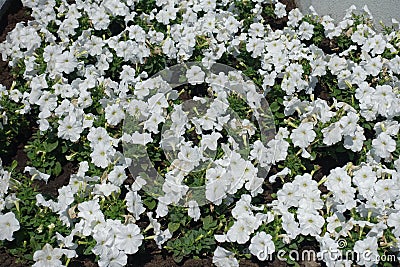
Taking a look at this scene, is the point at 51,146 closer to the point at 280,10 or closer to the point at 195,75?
the point at 195,75

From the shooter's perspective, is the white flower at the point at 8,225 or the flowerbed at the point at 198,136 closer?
the white flower at the point at 8,225

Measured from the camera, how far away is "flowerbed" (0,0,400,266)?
141 inches

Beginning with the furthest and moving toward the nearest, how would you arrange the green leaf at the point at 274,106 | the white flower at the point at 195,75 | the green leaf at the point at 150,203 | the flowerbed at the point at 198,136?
the white flower at the point at 195,75
the green leaf at the point at 274,106
the green leaf at the point at 150,203
the flowerbed at the point at 198,136

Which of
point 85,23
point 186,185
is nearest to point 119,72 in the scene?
point 85,23

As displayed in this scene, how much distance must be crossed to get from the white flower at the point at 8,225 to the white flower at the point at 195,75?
190 centimetres

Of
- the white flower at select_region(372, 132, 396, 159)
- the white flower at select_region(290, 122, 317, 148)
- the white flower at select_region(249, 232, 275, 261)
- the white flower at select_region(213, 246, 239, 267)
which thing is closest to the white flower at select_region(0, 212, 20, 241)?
the white flower at select_region(213, 246, 239, 267)

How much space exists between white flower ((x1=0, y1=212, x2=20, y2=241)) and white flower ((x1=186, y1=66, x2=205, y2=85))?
1897 millimetres

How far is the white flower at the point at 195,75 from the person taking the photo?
181 inches

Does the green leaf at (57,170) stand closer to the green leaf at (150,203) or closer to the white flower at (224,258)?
the green leaf at (150,203)

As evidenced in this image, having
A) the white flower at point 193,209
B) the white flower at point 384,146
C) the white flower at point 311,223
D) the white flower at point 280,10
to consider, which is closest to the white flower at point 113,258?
the white flower at point 193,209

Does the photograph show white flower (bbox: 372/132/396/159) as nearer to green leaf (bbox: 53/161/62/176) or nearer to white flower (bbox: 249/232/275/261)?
white flower (bbox: 249/232/275/261)

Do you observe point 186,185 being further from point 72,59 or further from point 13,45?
point 13,45

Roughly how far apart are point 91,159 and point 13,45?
1514mm

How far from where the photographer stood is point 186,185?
378cm
